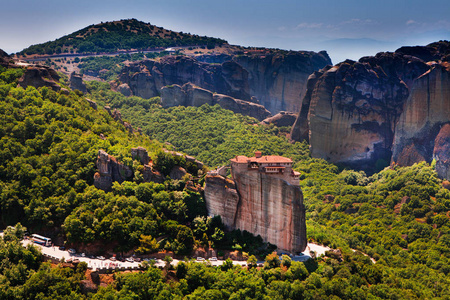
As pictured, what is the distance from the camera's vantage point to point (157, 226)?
64812 millimetres

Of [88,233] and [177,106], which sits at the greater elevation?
[177,106]

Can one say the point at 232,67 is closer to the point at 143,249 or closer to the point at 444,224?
the point at 444,224

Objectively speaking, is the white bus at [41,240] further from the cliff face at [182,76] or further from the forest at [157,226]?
the cliff face at [182,76]

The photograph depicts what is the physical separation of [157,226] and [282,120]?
86.7m

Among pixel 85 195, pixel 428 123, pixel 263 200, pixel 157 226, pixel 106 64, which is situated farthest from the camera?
pixel 106 64

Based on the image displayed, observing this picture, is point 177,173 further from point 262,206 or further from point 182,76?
point 182,76

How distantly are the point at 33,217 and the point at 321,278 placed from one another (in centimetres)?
3496

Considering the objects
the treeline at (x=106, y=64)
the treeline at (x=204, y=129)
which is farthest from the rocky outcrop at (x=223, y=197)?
the treeline at (x=106, y=64)

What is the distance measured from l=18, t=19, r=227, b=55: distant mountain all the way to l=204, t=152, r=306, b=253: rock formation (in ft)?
392

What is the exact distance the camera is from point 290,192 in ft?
216

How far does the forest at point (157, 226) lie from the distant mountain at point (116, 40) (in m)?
87.6

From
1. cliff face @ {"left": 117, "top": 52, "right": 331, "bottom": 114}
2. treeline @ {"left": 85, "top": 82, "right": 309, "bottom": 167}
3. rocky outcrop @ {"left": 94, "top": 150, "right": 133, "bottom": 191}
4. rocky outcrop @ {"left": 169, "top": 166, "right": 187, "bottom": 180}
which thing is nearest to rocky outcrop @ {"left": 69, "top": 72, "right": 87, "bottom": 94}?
treeline @ {"left": 85, "top": 82, "right": 309, "bottom": 167}

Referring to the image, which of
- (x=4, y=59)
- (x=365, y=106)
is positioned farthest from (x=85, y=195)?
(x=365, y=106)

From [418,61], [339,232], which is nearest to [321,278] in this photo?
[339,232]
